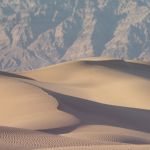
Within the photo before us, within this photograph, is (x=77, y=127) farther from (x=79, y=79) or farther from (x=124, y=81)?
(x=79, y=79)

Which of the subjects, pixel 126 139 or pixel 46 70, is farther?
pixel 46 70

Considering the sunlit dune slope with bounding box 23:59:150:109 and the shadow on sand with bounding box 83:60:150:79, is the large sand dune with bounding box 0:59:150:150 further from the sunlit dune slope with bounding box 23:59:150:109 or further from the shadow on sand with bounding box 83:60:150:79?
the shadow on sand with bounding box 83:60:150:79

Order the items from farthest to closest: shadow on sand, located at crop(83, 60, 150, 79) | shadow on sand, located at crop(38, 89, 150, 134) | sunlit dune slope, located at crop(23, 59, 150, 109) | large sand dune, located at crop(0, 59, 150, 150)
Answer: shadow on sand, located at crop(83, 60, 150, 79)
sunlit dune slope, located at crop(23, 59, 150, 109)
shadow on sand, located at crop(38, 89, 150, 134)
large sand dune, located at crop(0, 59, 150, 150)

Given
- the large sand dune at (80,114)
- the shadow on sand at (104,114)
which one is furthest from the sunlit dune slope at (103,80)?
the shadow on sand at (104,114)

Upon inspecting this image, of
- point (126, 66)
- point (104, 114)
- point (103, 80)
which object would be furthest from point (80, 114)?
point (126, 66)

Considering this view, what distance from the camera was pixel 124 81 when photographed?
4553 cm

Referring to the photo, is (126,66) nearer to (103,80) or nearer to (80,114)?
(103,80)

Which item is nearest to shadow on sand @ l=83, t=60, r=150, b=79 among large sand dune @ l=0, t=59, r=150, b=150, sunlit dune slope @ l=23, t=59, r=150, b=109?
sunlit dune slope @ l=23, t=59, r=150, b=109

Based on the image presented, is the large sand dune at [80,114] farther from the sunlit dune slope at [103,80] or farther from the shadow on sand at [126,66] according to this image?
the shadow on sand at [126,66]

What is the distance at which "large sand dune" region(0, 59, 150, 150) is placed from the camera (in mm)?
14570

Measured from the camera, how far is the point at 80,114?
26.7 metres

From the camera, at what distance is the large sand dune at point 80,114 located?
14570mm

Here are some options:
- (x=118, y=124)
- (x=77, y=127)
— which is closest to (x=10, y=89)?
(x=118, y=124)

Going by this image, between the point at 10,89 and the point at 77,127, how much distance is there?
36.6 ft
